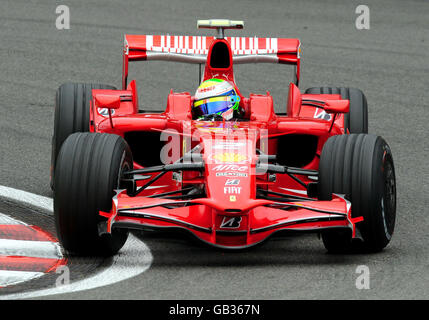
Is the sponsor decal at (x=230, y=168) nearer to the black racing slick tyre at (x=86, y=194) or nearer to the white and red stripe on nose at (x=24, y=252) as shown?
A: the black racing slick tyre at (x=86, y=194)

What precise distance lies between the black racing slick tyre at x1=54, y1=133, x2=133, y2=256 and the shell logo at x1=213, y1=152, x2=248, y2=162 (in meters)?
0.68

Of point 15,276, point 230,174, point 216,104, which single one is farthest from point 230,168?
point 15,276

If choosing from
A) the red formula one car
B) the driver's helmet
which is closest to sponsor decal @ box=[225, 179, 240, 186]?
the red formula one car

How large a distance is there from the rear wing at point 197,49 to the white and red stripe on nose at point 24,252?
2.39 meters

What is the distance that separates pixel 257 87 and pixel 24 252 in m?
8.03

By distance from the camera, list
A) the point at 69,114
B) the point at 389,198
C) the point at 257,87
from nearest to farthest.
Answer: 1. the point at 389,198
2. the point at 69,114
3. the point at 257,87

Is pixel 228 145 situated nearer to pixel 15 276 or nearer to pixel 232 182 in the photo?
pixel 232 182

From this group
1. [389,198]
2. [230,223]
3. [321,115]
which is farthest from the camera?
[321,115]

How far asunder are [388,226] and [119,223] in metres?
1.90

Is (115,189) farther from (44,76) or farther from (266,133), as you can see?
(44,76)

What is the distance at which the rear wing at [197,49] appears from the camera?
33.2 feet

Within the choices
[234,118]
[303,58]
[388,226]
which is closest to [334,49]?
[303,58]

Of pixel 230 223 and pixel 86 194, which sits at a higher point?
pixel 86 194

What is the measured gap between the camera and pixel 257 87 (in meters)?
15.2
